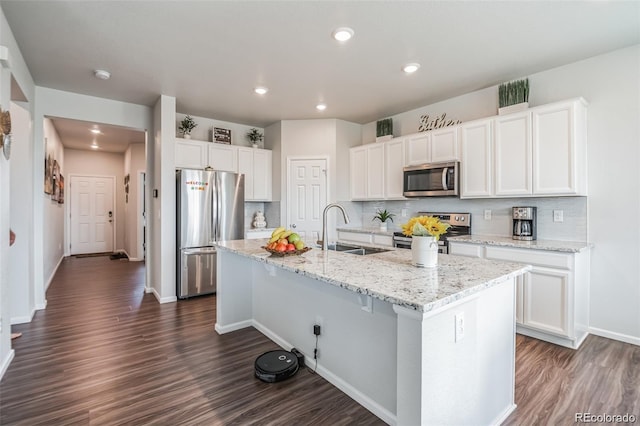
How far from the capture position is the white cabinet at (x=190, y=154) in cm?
451

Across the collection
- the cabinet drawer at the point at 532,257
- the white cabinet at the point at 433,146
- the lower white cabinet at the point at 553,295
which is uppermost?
the white cabinet at the point at 433,146

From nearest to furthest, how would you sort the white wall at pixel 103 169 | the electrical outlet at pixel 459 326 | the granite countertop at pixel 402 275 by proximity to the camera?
the granite countertop at pixel 402 275, the electrical outlet at pixel 459 326, the white wall at pixel 103 169

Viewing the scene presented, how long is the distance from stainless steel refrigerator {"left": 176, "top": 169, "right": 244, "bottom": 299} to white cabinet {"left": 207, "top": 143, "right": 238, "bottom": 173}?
1.27ft

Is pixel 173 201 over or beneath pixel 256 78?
beneath

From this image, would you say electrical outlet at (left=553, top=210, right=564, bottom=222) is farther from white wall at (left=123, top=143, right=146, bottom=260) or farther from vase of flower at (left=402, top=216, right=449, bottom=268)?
white wall at (left=123, top=143, right=146, bottom=260)

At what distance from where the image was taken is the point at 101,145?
734 cm

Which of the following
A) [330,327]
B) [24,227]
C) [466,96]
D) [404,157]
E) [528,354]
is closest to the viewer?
[330,327]

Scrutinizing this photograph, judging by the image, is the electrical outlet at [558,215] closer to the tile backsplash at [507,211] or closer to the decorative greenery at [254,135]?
the tile backsplash at [507,211]

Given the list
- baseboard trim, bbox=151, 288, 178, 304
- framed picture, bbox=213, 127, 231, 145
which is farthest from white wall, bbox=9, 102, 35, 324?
framed picture, bbox=213, 127, 231, 145

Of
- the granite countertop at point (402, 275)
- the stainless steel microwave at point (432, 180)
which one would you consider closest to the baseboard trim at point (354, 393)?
the granite countertop at point (402, 275)

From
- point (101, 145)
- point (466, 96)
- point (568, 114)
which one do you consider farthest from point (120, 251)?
point (568, 114)

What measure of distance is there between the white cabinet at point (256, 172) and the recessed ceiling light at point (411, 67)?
2790mm

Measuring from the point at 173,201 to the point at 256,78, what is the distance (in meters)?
1.95

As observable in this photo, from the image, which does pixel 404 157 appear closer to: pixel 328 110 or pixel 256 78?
pixel 328 110
